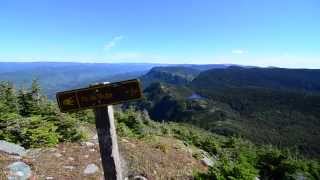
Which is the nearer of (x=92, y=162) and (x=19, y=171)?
(x=19, y=171)

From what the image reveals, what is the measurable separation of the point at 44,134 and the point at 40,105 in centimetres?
556

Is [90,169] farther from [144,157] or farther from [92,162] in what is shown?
[144,157]

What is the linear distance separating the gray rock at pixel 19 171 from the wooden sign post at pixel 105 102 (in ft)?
14.8

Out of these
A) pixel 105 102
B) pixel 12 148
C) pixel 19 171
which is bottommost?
pixel 19 171

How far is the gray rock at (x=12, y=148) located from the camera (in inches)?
461

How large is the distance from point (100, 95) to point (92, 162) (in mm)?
5775

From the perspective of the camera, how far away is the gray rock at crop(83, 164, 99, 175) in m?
11.3

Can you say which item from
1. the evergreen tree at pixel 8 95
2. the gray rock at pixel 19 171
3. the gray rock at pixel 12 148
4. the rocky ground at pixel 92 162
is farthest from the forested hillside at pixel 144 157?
the evergreen tree at pixel 8 95

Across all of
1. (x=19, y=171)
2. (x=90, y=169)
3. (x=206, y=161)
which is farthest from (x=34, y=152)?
(x=206, y=161)

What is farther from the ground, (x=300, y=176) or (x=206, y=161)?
(x=206, y=161)

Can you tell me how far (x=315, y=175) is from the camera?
1505 centimetres

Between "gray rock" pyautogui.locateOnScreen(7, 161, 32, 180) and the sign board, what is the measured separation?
14.9 feet

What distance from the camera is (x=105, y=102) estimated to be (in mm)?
6574

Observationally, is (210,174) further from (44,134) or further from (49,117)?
(49,117)
